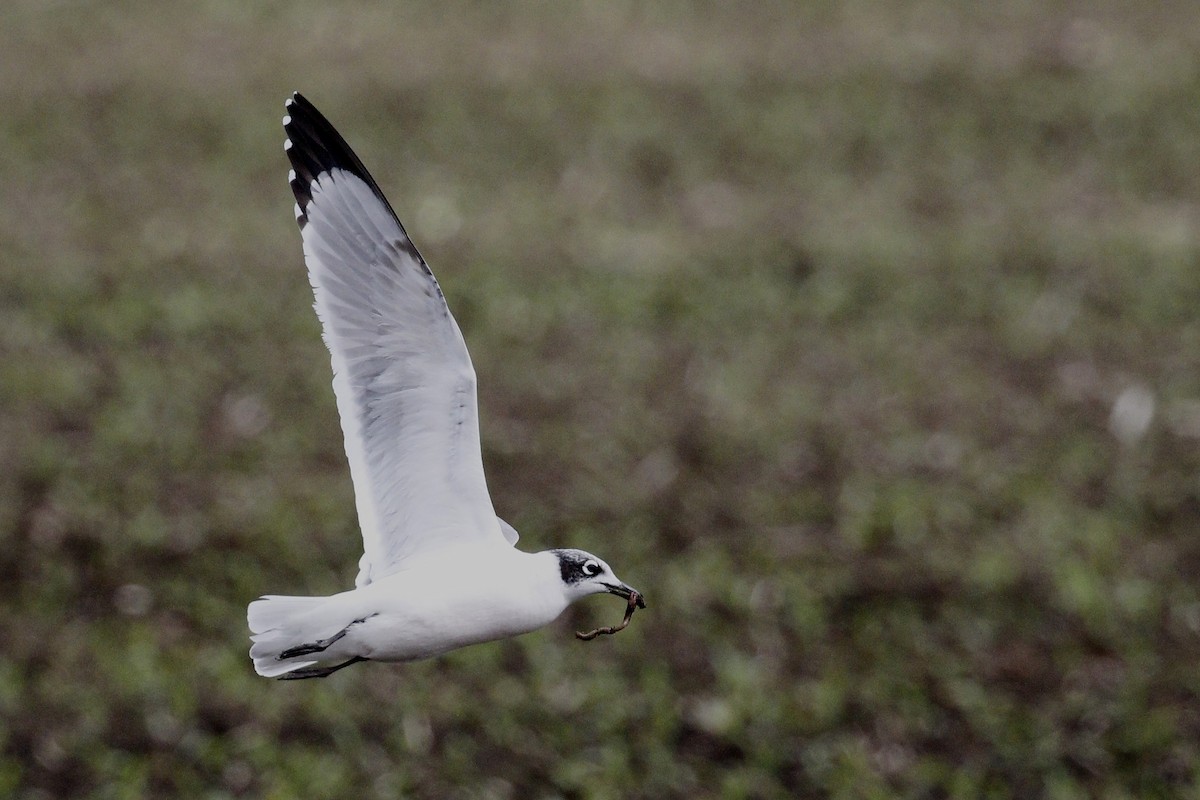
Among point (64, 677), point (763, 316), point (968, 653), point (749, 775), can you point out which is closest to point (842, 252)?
point (763, 316)

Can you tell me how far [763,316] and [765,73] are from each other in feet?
8.76

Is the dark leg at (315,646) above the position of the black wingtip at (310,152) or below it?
below

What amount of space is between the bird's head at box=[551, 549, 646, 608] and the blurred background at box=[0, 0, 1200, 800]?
8.46 ft

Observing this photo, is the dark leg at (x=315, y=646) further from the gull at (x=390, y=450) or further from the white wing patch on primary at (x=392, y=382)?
the white wing patch on primary at (x=392, y=382)

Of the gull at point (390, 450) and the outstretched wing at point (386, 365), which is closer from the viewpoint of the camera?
the gull at point (390, 450)

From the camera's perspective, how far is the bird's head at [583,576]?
2.18 meters

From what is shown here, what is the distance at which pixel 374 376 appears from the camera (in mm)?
2379

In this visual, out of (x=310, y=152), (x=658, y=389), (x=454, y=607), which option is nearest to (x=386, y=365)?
(x=310, y=152)

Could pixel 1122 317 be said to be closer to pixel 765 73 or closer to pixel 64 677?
pixel 765 73

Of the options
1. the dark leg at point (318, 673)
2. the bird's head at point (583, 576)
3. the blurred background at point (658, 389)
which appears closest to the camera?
the dark leg at point (318, 673)

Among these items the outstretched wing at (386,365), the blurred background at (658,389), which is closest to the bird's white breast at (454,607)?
the outstretched wing at (386,365)

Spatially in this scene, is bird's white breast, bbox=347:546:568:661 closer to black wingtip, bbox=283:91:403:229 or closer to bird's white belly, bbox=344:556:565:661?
bird's white belly, bbox=344:556:565:661

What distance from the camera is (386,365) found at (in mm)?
2373

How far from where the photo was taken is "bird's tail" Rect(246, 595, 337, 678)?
214 centimetres
